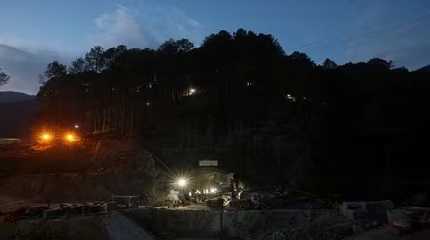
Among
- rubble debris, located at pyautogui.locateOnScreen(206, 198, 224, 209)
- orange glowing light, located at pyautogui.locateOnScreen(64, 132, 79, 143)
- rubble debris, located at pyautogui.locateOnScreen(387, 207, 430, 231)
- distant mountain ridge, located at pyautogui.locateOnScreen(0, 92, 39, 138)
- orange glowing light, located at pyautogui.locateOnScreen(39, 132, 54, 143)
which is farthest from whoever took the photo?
distant mountain ridge, located at pyautogui.locateOnScreen(0, 92, 39, 138)

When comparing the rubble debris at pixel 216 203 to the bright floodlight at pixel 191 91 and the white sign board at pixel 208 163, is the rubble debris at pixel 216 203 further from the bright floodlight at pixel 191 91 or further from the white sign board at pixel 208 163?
the bright floodlight at pixel 191 91

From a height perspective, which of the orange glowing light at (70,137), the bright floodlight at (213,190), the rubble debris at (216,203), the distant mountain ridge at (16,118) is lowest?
the rubble debris at (216,203)

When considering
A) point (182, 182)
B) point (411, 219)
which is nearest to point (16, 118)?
point (182, 182)

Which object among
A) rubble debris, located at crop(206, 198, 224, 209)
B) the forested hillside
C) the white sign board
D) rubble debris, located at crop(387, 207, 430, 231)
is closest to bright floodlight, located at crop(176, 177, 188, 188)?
the white sign board

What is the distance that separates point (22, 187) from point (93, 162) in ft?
31.4

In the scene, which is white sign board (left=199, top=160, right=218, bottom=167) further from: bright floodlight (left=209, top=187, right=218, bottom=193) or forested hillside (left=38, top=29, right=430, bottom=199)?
bright floodlight (left=209, top=187, right=218, bottom=193)

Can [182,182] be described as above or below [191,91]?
below

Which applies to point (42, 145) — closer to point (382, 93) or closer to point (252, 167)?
point (252, 167)

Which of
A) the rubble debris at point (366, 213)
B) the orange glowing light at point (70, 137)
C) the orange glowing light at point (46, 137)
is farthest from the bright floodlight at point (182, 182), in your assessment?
the orange glowing light at point (46, 137)

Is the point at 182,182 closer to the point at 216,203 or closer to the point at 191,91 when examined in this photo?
the point at 216,203

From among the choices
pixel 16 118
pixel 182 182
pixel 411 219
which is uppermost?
pixel 16 118

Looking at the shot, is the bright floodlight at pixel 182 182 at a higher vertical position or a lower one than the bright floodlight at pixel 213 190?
higher

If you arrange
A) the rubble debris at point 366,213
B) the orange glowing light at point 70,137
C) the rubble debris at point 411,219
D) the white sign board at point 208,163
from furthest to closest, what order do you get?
the orange glowing light at point 70,137 < the white sign board at point 208,163 < the rubble debris at point 366,213 < the rubble debris at point 411,219

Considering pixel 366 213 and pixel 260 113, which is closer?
pixel 366 213
